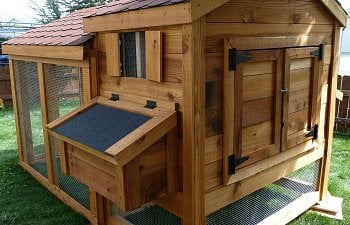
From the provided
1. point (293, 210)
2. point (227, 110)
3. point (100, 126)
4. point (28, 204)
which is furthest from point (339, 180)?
point (28, 204)

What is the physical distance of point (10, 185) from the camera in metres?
4.70

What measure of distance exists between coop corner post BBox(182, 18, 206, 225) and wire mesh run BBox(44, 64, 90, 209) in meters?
1.52

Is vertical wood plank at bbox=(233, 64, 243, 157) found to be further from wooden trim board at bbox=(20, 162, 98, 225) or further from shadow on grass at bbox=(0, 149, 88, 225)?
shadow on grass at bbox=(0, 149, 88, 225)

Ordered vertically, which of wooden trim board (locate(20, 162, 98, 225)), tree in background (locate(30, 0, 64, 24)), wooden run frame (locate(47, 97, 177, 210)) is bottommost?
wooden trim board (locate(20, 162, 98, 225))

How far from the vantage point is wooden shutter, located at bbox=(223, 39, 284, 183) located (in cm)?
258

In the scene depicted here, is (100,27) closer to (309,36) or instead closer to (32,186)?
(309,36)

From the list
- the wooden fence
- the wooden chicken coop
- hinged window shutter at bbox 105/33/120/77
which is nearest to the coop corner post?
the wooden chicken coop

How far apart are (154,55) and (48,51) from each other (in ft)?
5.48

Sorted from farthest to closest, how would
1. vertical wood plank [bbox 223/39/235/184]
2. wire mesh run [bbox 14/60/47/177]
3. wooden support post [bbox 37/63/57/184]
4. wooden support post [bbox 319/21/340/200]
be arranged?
wire mesh run [bbox 14/60/47/177] < wooden support post [bbox 37/63/57/184] < wooden support post [bbox 319/21/340/200] < vertical wood plank [bbox 223/39/235/184]

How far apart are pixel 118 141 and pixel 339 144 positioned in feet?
16.9

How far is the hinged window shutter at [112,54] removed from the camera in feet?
9.45

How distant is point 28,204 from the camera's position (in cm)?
414

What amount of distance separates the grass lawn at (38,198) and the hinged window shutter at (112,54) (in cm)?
171

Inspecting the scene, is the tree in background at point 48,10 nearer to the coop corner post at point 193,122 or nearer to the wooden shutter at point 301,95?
the wooden shutter at point 301,95
